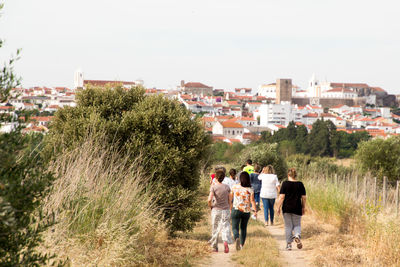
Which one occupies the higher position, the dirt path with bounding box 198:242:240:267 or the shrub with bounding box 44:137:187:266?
the shrub with bounding box 44:137:187:266

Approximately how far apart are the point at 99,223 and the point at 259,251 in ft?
9.07

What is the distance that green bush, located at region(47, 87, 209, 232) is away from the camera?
7.59m

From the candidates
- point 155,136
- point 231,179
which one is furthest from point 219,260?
point 155,136

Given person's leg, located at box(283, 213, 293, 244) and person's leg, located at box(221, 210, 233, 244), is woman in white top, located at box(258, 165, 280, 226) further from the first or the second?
person's leg, located at box(221, 210, 233, 244)

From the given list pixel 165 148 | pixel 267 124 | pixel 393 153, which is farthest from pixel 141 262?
pixel 267 124

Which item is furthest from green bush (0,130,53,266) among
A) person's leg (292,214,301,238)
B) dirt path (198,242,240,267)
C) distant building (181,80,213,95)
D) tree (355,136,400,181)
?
distant building (181,80,213,95)

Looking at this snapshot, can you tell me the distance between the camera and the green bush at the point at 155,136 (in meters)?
7.59

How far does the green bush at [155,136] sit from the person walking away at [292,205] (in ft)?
4.59

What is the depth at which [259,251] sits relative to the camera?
23.7 ft

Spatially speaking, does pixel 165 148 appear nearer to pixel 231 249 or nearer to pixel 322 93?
pixel 231 249

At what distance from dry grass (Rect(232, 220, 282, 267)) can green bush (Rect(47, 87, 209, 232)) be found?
40.2 inches

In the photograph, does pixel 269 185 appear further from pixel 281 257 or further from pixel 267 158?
pixel 267 158

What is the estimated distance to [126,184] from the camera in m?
6.47

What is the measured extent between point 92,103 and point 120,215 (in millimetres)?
3048
